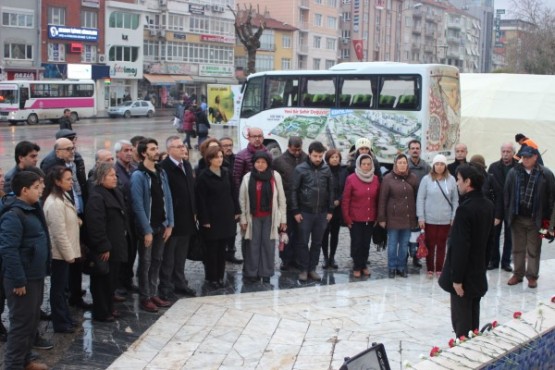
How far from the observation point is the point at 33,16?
181ft

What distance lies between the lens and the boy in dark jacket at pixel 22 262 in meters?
5.73

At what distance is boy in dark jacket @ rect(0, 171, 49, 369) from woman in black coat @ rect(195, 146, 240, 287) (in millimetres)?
2905

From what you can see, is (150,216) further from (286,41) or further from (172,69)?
(286,41)

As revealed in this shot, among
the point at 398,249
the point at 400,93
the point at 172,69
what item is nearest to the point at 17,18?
the point at 172,69

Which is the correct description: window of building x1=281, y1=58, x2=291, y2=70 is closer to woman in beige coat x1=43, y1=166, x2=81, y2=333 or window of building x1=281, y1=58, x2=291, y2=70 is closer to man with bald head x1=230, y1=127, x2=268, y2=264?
man with bald head x1=230, y1=127, x2=268, y2=264

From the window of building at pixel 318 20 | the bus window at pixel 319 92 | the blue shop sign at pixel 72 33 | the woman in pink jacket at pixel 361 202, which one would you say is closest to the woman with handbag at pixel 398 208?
the woman in pink jacket at pixel 361 202

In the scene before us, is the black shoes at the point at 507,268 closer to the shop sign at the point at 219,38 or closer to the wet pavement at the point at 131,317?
the wet pavement at the point at 131,317

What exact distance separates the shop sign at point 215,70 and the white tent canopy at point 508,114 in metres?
50.4

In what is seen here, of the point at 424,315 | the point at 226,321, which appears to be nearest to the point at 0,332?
the point at 226,321

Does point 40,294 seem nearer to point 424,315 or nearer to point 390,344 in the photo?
point 390,344

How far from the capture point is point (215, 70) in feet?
241

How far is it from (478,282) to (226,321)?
9.26 ft

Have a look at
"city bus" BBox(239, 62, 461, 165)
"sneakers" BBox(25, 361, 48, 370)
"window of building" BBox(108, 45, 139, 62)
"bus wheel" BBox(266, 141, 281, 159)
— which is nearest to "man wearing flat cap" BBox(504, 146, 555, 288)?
"sneakers" BBox(25, 361, 48, 370)

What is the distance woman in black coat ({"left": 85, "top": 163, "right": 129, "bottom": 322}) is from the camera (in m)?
7.08
